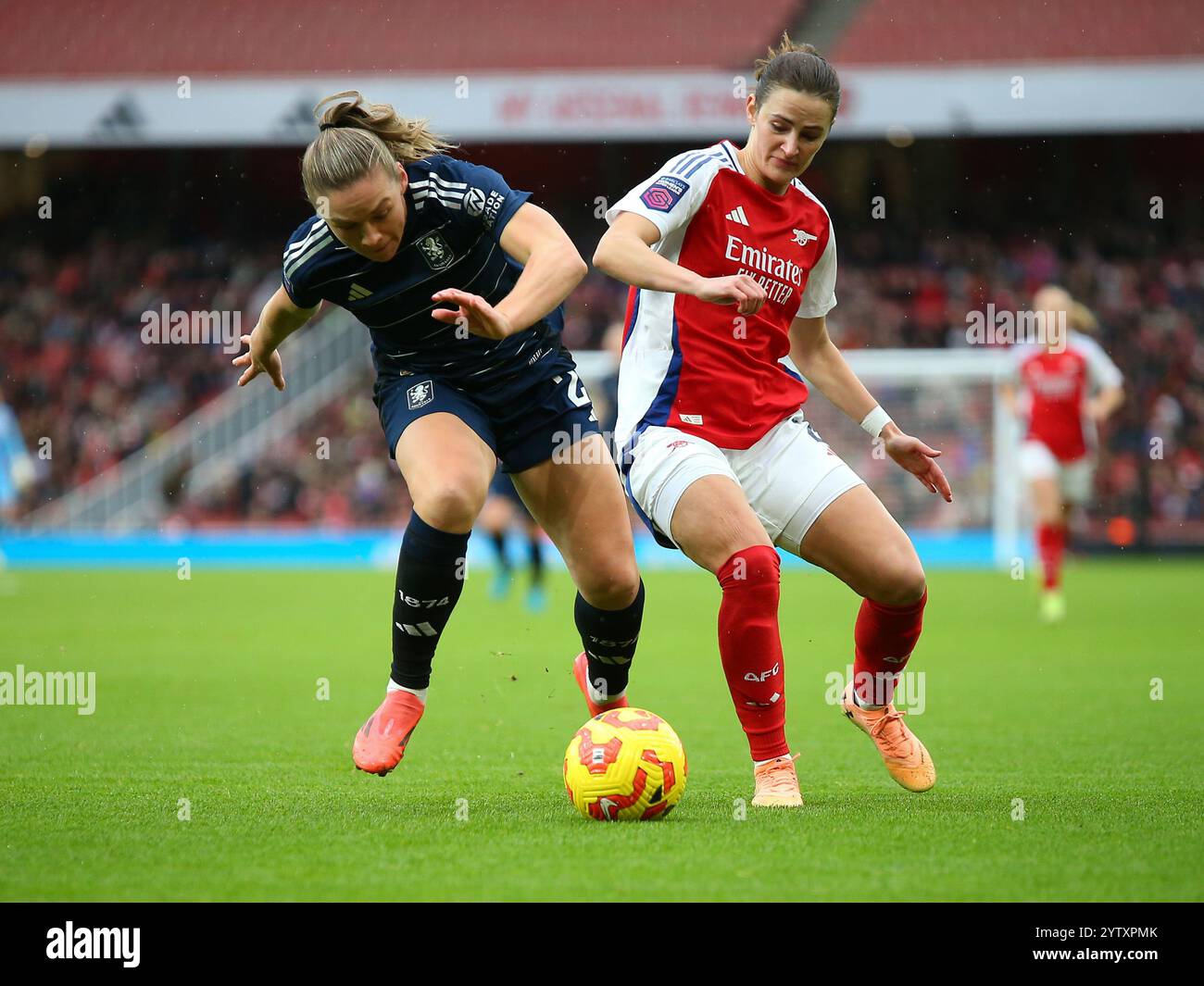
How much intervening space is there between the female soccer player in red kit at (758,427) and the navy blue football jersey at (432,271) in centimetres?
41

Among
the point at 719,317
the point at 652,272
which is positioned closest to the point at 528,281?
the point at 652,272

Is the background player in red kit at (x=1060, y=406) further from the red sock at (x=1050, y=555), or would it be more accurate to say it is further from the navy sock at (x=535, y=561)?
the navy sock at (x=535, y=561)

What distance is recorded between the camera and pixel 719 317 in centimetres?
469

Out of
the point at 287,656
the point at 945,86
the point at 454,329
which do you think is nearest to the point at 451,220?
the point at 454,329

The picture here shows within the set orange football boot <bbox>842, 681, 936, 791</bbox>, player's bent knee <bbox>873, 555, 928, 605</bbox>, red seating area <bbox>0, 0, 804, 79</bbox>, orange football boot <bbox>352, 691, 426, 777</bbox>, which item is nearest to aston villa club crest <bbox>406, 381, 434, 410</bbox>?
orange football boot <bbox>352, 691, 426, 777</bbox>

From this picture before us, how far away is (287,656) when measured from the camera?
9086mm

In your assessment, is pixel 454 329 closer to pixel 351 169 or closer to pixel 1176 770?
pixel 351 169

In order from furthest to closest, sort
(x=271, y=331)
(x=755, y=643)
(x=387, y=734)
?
1. (x=271, y=331)
2. (x=387, y=734)
3. (x=755, y=643)

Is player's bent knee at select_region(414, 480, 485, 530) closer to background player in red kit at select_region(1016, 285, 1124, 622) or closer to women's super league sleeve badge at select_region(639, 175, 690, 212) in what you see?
women's super league sleeve badge at select_region(639, 175, 690, 212)

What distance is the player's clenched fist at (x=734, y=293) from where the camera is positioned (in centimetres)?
401

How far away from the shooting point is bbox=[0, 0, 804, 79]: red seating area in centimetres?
2325

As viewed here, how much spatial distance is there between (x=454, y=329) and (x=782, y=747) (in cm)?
166

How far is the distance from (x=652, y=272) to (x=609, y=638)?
4.65 feet

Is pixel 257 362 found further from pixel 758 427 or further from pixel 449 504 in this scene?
pixel 758 427
